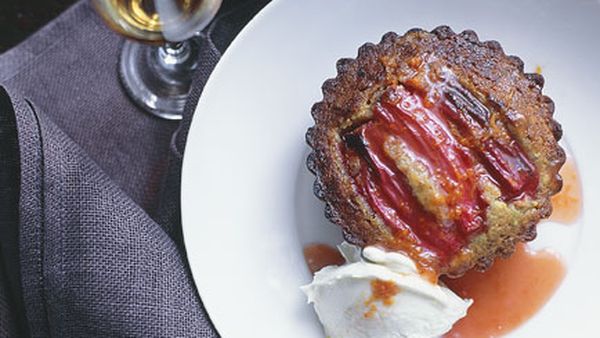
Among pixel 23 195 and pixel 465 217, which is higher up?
pixel 465 217

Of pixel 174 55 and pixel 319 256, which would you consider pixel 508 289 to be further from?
pixel 174 55

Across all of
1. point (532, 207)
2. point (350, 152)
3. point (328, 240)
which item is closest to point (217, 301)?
point (328, 240)

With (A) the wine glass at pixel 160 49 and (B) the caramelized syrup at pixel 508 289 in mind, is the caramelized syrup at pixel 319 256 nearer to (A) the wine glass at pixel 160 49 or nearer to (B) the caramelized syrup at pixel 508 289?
(B) the caramelized syrup at pixel 508 289

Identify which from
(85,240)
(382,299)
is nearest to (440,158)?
(382,299)

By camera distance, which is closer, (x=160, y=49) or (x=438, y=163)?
(x=438, y=163)

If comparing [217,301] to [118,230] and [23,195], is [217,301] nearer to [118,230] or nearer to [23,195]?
[118,230]

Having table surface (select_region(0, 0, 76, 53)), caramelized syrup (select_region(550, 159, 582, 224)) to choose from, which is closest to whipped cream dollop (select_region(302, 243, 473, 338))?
caramelized syrup (select_region(550, 159, 582, 224))
